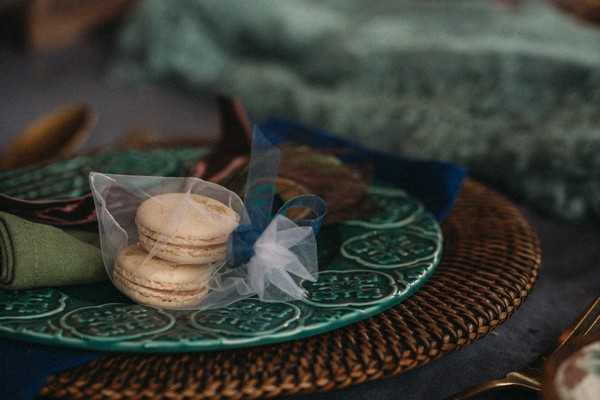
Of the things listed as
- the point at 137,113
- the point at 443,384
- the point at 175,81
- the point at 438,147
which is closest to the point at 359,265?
the point at 443,384

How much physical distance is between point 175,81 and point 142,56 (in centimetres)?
11

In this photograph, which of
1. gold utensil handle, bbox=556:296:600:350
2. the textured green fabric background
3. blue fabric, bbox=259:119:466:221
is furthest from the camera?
the textured green fabric background

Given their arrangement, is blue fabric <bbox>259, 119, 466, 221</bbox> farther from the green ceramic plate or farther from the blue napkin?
the green ceramic plate

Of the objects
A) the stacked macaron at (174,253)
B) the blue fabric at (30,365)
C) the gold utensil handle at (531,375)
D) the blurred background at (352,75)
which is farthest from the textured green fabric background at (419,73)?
the blue fabric at (30,365)

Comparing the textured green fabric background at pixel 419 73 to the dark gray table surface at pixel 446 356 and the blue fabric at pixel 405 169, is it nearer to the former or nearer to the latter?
the dark gray table surface at pixel 446 356

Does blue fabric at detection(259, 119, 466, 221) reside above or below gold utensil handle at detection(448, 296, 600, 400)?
above

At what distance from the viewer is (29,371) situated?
0.42 meters

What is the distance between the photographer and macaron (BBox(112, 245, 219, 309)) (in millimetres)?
474

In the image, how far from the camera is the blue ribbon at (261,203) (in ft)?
1.63

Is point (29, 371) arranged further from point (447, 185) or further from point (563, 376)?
point (447, 185)

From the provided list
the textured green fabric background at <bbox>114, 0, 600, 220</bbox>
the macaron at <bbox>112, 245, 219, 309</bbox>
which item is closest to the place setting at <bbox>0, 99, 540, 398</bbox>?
the macaron at <bbox>112, 245, 219, 309</bbox>

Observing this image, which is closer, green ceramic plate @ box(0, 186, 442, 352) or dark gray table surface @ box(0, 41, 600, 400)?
green ceramic plate @ box(0, 186, 442, 352)

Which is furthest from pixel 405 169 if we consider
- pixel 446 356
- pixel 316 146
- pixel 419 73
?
pixel 419 73

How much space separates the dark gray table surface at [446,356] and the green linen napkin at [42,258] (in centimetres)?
20
